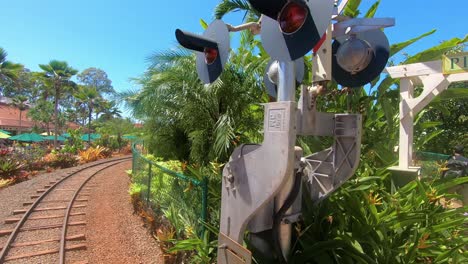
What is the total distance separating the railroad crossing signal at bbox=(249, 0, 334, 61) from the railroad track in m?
5.42

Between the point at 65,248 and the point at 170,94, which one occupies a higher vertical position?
the point at 170,94

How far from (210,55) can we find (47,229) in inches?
Answer: 266

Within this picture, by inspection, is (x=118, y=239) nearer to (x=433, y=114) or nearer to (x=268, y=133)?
(x=268, y=133)

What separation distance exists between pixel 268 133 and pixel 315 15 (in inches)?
29.5

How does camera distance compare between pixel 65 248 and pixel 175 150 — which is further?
pixel 175 150

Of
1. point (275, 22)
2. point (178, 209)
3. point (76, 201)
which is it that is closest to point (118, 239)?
point (178, 209)

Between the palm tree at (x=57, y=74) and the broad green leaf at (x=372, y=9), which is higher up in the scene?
the palm tree at (x=57, y=74)

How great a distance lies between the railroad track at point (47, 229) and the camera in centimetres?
556

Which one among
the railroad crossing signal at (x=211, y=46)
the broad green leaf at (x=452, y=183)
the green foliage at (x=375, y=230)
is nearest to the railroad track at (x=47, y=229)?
the green foliage at (x=375, y=230)

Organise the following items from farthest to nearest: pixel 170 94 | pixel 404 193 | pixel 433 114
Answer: pixel 433 114
pixel 170 94
pixel 404 193

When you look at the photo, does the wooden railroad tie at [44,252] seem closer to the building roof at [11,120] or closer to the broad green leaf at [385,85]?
the broad green leaf at [385,85]

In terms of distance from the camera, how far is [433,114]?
12711mm

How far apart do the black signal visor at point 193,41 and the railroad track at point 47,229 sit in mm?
4769

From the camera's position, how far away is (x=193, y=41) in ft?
8.26
